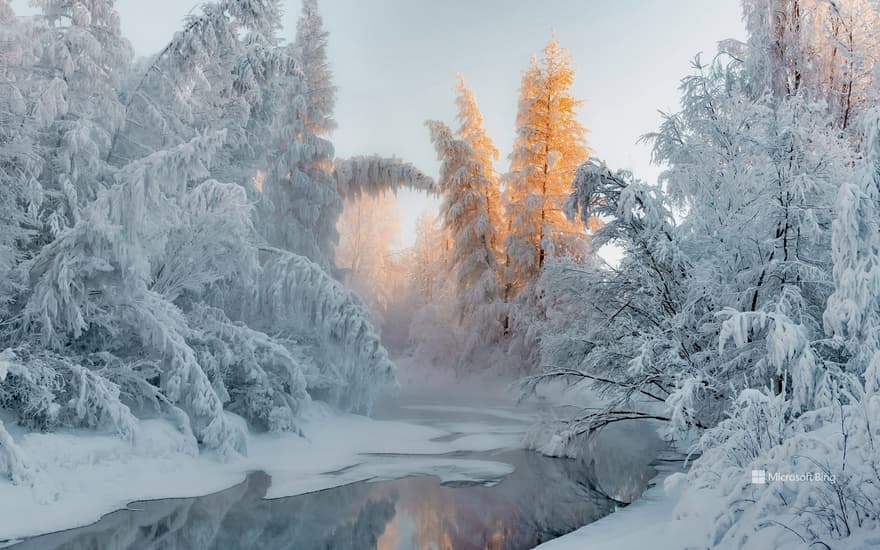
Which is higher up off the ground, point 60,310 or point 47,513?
point 60,310

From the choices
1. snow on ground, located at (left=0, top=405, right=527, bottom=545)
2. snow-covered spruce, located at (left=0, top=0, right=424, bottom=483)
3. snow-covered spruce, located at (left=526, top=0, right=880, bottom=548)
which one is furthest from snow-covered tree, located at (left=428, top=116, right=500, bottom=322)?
snow-covered spruce, located at (left=526, top=0, right=880, bottom=548)

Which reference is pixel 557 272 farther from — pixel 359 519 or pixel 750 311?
pixel 359 519

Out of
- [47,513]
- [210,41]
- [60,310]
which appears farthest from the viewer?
[210,41]

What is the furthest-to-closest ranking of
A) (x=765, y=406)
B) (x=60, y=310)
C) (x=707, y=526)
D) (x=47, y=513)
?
(x=60, y=310), (x=47, y=513), (x=765, y=406), (x=707, y=526)

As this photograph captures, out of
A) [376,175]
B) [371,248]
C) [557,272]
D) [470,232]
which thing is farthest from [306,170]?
[371,248]

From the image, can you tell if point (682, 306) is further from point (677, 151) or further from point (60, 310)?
point (60, 310)

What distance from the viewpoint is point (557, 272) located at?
9.77 metres

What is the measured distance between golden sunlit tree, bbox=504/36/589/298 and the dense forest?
4.60 m

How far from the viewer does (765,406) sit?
17.0 ft

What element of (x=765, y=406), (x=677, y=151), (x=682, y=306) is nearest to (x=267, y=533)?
(x=765, y=406)

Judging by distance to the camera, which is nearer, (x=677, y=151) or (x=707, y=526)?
(x=707, y=526)

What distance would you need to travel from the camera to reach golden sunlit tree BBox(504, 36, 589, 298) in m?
20.9

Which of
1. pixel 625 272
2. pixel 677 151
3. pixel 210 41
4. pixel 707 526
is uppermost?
pixel 210 41

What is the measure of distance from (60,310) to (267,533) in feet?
13.5
